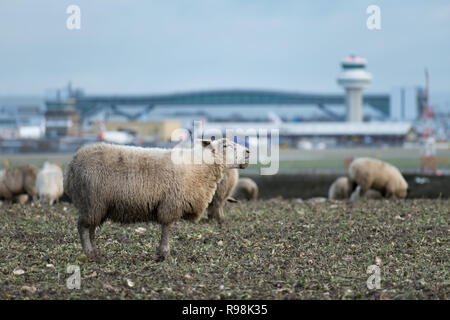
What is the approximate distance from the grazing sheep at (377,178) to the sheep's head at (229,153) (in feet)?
39.0

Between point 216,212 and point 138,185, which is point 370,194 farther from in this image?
point 138,185

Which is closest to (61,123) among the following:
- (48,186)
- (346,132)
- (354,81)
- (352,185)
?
(346,132)

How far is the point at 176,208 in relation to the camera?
10.4 m

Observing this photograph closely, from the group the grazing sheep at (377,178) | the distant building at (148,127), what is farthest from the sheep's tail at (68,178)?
the distant building at (148,127)

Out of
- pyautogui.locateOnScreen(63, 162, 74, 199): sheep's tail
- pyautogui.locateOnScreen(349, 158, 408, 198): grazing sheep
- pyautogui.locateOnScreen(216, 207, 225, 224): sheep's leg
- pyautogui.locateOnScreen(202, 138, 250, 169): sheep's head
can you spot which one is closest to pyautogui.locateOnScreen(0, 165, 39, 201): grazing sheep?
pyautogui.locateOnScreen(216, 207, 225, 224): sheep's leg

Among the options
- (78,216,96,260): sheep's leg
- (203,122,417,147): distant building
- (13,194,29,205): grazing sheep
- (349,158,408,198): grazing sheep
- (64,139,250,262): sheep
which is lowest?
(203,122,417,147): distant building

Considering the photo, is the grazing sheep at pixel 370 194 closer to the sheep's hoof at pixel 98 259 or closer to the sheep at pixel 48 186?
the sheep at pixel 48 186

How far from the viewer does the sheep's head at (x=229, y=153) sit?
10797 millimetres

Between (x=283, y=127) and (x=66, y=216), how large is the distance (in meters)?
118

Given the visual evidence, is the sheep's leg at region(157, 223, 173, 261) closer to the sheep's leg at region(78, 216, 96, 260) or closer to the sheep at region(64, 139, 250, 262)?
the sheep at region(64, 139, 250, 262)

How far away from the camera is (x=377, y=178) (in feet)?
72.5

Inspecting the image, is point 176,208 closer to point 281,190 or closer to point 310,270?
point 310,270

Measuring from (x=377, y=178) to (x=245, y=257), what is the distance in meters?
12.3

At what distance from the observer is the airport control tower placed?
581 feet
